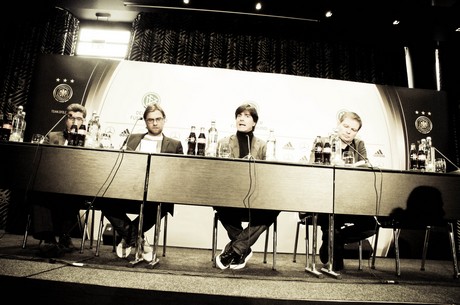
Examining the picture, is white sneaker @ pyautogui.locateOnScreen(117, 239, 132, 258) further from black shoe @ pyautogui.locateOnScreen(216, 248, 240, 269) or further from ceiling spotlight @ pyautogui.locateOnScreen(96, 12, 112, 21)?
ceiling spotlight @ pyautogui.locateOnScreen(96, 12, 112, 21)

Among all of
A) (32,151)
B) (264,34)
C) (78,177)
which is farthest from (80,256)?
(264,34)

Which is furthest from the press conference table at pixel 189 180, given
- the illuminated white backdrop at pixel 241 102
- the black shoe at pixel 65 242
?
the illuminated white backdrop at pixel 241 102

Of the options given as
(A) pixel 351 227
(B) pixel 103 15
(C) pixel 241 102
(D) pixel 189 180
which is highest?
(B) pixel 103 15

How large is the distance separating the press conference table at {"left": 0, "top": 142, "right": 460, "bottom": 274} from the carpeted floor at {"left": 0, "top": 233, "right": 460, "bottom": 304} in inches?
19.4

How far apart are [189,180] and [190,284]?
0.72m

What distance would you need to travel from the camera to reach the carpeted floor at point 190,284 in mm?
1740

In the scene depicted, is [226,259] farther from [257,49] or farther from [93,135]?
[257,49]

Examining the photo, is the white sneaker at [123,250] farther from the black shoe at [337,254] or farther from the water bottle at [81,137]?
the black shoe at [337,254]

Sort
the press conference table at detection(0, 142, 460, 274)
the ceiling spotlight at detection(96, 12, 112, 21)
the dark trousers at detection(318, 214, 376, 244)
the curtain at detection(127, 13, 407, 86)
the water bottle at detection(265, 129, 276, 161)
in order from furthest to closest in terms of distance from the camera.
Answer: the ceiling spotlight at detection(96, 12, 112, 21), the curtain at detection(127, 13, 407, 86), the water bottle at detection(265, 129, 276, 161), the dark trousers at detection(318, 214, 376, 244), the press conference table at detection(0, 142, 460, 274)

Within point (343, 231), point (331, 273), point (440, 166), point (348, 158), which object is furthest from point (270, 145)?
point (440, 166)

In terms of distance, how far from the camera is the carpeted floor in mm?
1740

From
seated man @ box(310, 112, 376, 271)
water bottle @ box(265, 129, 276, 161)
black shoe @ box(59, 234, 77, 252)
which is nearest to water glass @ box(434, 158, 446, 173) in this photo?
seated man @ box(310, 112, 376, 271)

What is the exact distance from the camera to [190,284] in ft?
6.35

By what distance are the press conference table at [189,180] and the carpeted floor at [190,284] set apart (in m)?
0.49
